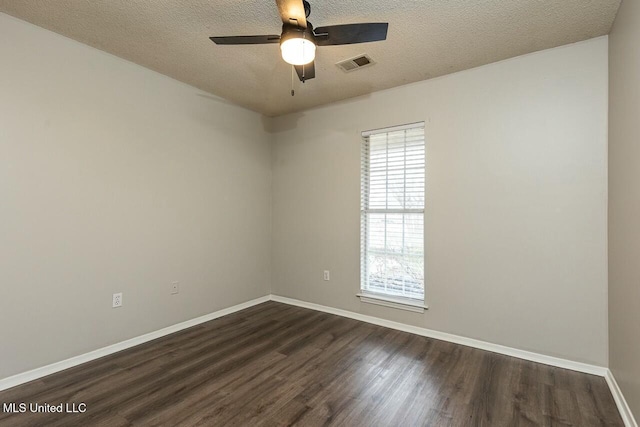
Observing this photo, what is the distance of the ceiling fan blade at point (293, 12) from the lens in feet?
5.31

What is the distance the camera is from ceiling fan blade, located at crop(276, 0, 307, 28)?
162cm

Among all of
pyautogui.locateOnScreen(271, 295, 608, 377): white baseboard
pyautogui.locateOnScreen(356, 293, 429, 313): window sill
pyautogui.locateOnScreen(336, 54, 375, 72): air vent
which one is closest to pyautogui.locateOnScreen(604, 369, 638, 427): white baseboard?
pyautogui.locateOnScreen(271, 295, 608, 377): white baseboard

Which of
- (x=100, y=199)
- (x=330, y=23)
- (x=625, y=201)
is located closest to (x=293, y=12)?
(x=330, y=23)

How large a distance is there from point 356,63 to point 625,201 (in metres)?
2.20

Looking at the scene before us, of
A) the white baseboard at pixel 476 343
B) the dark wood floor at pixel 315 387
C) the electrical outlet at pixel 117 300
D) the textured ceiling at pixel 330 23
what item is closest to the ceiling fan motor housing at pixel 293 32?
the textured ceiling at pixel 330 23

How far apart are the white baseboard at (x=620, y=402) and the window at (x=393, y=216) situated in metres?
1.41

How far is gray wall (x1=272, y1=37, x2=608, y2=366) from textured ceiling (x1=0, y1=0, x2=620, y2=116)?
261mm

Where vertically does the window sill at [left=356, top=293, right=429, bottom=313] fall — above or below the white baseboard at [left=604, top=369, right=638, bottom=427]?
above

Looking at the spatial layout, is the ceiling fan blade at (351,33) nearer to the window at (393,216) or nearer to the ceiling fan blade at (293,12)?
the ceiling fan blade at (293,12)

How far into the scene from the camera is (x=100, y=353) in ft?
8.38

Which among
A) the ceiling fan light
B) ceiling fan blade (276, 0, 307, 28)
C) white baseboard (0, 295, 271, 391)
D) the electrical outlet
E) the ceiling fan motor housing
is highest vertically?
ceiling fan blade (276, 0, 307, 28)

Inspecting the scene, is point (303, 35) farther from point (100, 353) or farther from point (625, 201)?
point (100, 353)

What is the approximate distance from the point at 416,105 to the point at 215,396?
10.2 feet

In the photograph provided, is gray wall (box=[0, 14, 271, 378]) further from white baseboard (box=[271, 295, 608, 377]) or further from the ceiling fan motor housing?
the ceiling fan motor housing
